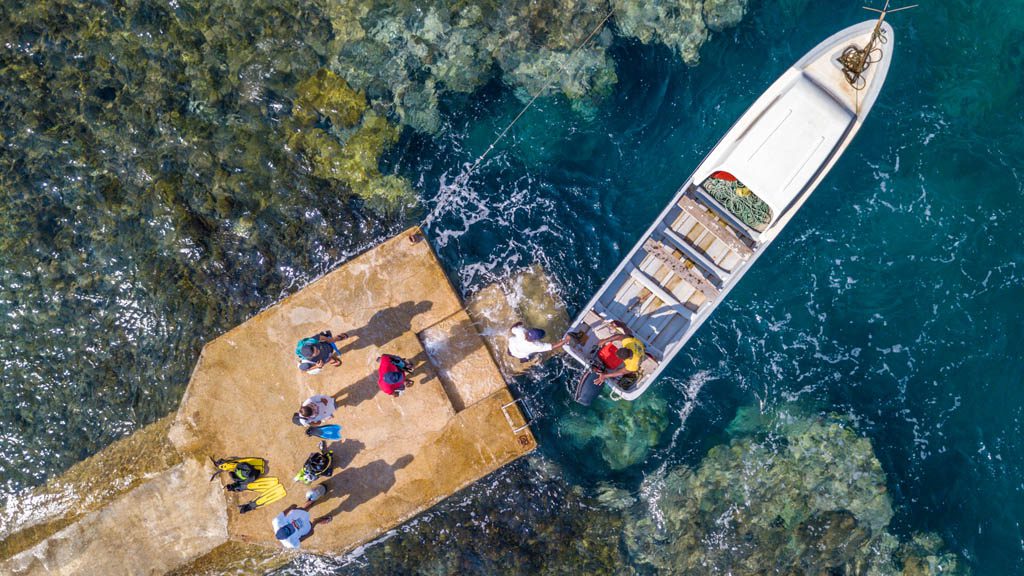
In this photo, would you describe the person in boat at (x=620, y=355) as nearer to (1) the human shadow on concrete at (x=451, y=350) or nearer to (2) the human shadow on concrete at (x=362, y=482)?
(1) the human shadow on concrete at (x=451, y=350)

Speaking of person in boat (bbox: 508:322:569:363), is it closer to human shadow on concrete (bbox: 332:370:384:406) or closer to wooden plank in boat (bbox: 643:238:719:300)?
wooden plank in boat (bbox: 643:238:719:300)

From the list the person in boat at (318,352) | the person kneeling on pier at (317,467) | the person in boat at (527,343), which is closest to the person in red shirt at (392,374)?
the person in boat at (318,352)

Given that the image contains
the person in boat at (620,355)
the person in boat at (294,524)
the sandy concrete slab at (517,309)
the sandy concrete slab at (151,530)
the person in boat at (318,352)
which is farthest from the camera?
the sandy concrete slab at (517,309)

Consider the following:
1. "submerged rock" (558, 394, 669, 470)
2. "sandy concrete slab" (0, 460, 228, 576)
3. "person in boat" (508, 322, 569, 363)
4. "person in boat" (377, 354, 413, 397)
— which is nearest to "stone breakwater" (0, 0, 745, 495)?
"sandy concrete slab" (0, 460, 228, 576)

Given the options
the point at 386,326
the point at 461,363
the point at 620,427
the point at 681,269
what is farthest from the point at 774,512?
the point at 386,326

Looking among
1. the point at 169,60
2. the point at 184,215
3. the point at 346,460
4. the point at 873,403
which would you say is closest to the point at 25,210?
the point at 184,215

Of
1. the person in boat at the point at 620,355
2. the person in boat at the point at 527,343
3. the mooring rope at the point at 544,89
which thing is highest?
the mooring rope at the point at 544,89

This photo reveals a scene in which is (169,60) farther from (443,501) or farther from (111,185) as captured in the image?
(443,501)
